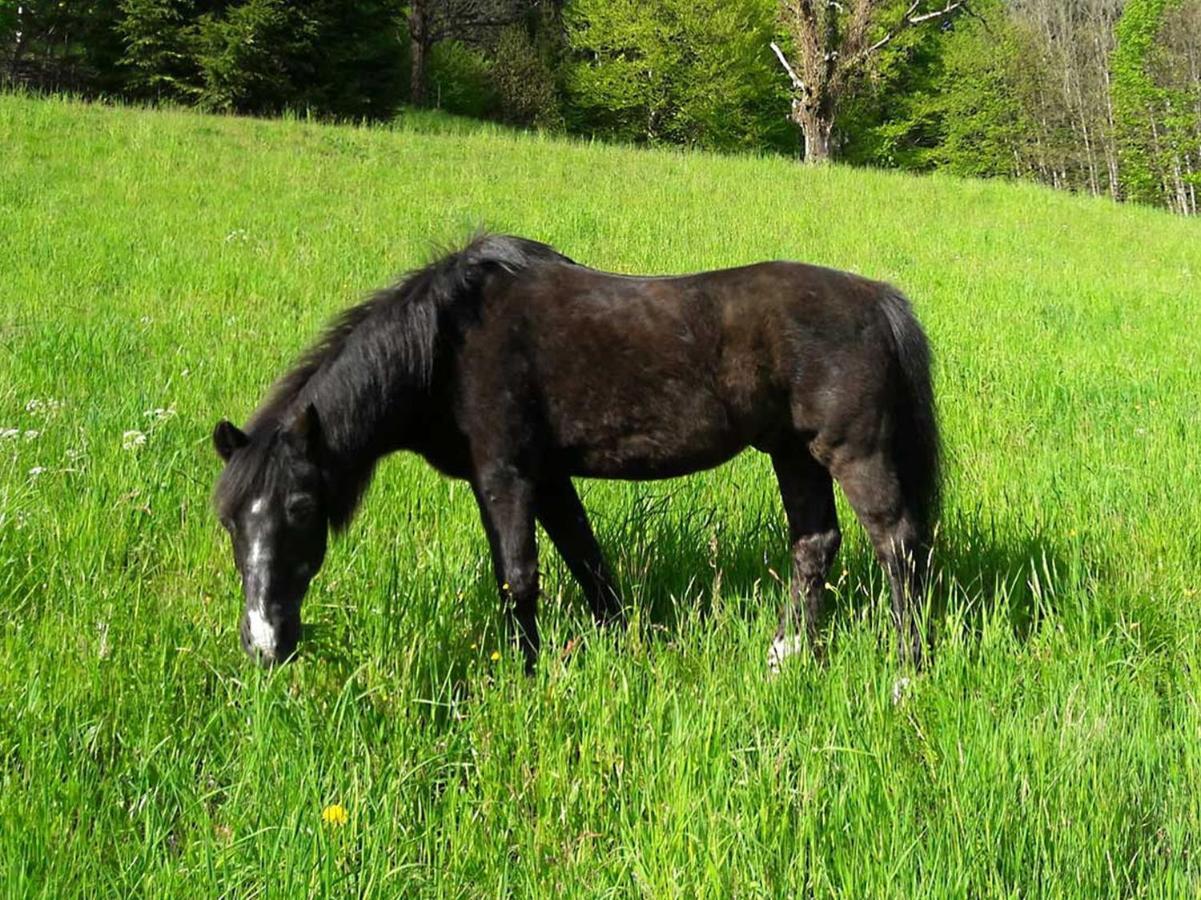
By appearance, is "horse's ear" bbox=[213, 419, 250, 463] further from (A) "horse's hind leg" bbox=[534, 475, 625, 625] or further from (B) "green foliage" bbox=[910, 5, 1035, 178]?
(B) "green foliage" bbox=[910, 5, 1035, 178]

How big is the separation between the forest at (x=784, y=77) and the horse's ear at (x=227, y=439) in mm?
21276

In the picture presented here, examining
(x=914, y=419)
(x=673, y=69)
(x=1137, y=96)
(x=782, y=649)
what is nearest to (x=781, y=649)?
(x=782, y=649)

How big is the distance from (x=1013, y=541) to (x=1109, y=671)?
1288 mm

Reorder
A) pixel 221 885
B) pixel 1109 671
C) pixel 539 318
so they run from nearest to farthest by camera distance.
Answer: pixel 221 885 < pixel 1109 671 < pixel 539 318

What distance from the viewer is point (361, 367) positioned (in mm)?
2967

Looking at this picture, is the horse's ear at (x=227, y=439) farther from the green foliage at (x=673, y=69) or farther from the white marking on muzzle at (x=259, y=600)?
the green foliage at (x=673, y=69)

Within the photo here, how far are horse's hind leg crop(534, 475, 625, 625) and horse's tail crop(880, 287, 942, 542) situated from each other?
117 cm

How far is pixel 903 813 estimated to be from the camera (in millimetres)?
1937

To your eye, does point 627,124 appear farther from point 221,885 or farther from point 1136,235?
point 221,885

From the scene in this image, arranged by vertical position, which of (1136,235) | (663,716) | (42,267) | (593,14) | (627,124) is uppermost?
(593,14)

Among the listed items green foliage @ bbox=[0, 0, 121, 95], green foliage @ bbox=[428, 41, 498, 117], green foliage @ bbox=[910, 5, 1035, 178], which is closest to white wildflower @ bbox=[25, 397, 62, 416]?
green foliage @ bbox=[0, 0, 121, 95]

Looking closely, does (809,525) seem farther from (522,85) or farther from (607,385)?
(522,85)

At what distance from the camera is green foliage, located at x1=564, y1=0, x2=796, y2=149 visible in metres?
34.1

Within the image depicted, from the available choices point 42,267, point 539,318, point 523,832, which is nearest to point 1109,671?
point 523,832
